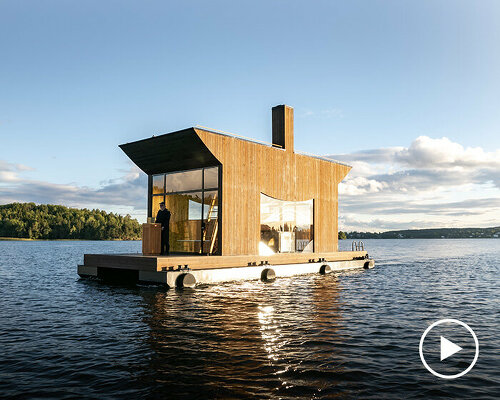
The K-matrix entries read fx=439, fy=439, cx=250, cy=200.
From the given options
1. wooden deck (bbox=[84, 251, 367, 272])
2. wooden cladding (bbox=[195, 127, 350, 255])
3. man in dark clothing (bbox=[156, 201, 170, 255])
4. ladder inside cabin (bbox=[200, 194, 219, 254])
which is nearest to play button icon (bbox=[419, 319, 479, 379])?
wooden deck (bbox=[84, 251, 367, 272])

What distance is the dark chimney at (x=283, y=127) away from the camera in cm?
2236

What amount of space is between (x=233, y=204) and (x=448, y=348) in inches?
461

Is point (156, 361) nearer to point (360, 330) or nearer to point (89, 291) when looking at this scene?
point (360, 330)

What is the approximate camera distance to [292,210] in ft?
74.1

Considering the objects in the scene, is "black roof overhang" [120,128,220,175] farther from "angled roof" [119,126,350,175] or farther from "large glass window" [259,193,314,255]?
"large glass window" [259,193,314,255]

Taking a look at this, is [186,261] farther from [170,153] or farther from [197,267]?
[170,153]

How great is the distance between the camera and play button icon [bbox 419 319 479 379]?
7.33 meters

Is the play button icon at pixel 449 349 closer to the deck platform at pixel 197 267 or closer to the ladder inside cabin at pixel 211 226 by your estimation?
the deck platform at pixel 197 267

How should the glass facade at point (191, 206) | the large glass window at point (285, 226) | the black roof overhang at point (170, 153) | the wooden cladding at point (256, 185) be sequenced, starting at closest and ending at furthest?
the black roof overhang at point (170, 153) < the wooden cladding at point (256, 185) < the glass facade at point (191, 206) < the large glass window at point (285, 226)

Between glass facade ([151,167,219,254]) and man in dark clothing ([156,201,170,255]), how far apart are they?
166 cm

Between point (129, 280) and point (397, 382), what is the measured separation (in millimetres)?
14103

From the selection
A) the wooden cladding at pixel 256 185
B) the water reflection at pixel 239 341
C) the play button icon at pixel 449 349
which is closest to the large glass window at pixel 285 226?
the wooden cladding at pixel 256 185

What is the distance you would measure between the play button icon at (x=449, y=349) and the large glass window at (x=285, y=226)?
10.8 meters

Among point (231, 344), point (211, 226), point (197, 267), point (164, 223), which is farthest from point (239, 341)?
point (211, 226)
